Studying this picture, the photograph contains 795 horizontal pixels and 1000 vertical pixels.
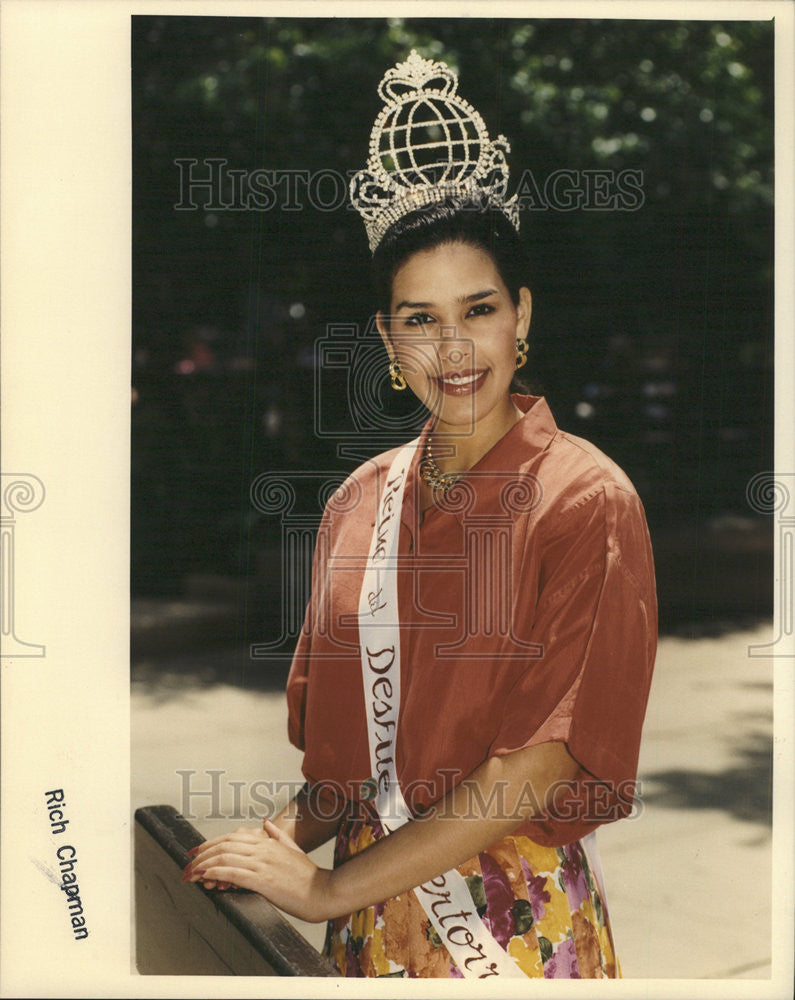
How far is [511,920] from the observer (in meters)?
2.65

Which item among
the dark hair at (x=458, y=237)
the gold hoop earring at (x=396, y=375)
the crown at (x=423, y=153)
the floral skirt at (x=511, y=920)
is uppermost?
the crown at (x=423, y=153)

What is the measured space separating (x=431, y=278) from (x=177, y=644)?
4.47 ft

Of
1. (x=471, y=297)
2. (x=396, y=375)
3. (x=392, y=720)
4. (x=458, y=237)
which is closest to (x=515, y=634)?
(x=392, y=720)

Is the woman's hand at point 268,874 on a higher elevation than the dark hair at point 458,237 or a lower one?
lower

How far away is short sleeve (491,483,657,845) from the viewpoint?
2688 mm

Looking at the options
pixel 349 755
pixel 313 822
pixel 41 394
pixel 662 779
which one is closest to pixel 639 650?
pixel 662 779

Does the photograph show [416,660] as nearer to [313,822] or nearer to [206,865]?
[313,822]

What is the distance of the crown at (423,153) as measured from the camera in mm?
2893

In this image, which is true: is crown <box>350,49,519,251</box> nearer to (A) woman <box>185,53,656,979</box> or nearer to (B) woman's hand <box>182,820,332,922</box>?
(A) woman <box>185,53,656,979</box>

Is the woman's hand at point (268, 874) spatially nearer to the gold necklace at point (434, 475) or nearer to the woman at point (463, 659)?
the woman at point (463, 659)

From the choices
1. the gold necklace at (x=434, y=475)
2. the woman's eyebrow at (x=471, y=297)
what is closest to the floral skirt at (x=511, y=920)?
the gold necklace at (x=434, y=475)

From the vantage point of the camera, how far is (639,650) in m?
2.80

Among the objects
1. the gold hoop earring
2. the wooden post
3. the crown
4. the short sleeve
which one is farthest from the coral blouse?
the crown

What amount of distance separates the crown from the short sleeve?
36.8 inches
